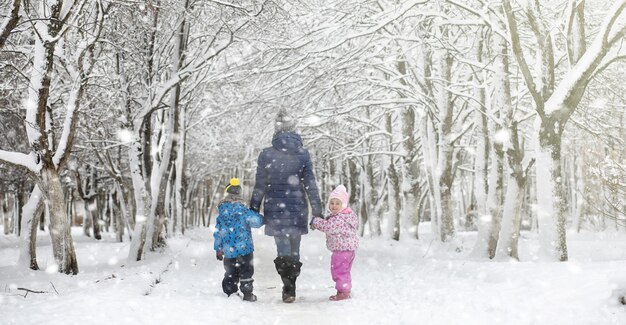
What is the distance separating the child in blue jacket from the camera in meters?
6.38

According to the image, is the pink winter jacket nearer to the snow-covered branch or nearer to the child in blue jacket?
the child in blue jacket

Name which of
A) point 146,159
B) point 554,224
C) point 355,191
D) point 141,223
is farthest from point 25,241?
point 355,191

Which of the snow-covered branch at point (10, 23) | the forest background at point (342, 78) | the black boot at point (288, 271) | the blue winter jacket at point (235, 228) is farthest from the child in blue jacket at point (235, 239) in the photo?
the snow-covered branch at point (10, 23)

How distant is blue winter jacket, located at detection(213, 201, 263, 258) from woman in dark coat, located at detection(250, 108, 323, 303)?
0.79 feet

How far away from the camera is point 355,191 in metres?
28.4

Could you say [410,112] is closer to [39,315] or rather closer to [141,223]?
[141,223]

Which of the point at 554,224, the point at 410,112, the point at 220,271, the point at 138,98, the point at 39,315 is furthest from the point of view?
the point at 410,112

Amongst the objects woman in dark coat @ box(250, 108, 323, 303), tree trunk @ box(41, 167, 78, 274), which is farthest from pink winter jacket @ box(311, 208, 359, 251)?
tree trunk @ box(41, 167, 78, 274)

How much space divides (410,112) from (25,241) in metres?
12.0

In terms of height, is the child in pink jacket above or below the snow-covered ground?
above

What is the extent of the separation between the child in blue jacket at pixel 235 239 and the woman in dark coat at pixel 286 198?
286mm

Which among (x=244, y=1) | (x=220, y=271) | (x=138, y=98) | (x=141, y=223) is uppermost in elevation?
(x=244, y=1)

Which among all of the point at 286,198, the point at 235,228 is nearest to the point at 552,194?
the point at 286,198

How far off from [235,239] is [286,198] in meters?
0.84
